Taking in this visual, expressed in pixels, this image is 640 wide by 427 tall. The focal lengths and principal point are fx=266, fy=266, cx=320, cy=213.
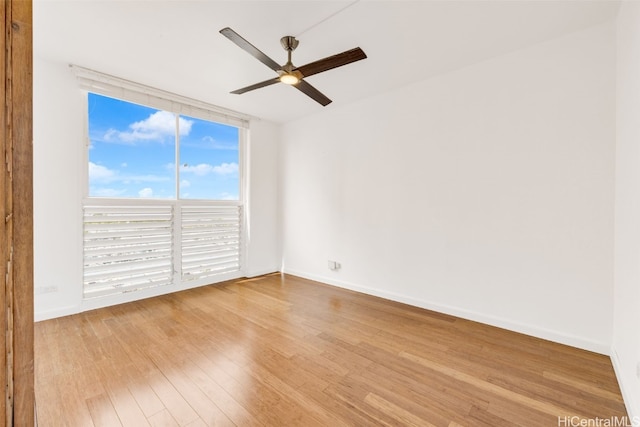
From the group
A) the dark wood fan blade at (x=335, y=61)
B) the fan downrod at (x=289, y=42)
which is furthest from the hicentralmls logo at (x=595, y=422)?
the fan downrod at (x=289, y=42)

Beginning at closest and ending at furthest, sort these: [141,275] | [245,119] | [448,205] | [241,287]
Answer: [448,205] < [141,275] < [241,287] < [245,119]

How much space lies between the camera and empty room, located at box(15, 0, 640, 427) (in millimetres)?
1709

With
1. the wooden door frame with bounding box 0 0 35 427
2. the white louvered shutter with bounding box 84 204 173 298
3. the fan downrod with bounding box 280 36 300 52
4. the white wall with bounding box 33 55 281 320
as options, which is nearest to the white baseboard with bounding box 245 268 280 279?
the white louvered shutter with bounding box 84 204 173 298

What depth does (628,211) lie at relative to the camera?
1.72 meters

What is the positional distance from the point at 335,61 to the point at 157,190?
2834mm

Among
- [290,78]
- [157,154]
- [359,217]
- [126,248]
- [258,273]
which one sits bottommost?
[258,273]

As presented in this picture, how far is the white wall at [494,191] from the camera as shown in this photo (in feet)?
7.12

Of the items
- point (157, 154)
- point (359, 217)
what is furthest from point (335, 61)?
point (157, 154)

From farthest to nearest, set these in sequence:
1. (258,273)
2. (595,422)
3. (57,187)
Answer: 1. (258,273)
2. (57,187)
3. (595,422)

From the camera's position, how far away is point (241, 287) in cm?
383

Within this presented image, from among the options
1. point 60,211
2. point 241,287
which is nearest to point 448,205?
point 241,287

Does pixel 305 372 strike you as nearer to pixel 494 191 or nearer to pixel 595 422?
pixel 595 422

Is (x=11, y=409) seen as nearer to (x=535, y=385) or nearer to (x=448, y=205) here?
(x=535, y=385)

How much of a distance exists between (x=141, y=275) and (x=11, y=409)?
3073 mm
